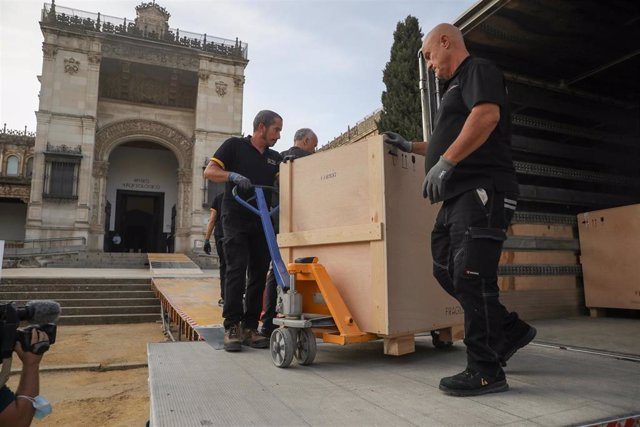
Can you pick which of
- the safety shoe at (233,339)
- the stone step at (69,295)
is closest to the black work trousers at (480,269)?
the safety shoe at (233,339)

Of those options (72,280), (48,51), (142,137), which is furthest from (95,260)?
(48,51)

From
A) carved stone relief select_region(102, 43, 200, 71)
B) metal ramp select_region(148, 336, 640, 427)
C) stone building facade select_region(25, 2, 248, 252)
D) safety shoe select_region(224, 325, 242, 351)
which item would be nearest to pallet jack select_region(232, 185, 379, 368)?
metal ramp select_region(148, 336, 640, 427)

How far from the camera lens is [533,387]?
6.94 feet

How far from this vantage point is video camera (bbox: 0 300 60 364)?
70.5 inches

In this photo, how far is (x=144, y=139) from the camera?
22.0 m

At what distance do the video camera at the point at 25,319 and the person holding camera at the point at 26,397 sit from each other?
16 mm

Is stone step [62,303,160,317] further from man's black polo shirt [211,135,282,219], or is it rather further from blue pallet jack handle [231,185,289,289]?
blue pallet jack handle [231,185,289,289]

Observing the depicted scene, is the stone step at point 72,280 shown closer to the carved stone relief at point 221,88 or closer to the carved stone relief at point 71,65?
the carved stone relief at point 71,65

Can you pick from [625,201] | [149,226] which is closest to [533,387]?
[625,201]

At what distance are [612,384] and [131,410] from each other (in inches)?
147

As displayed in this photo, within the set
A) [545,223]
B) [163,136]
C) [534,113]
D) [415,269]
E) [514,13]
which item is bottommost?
[415,269]

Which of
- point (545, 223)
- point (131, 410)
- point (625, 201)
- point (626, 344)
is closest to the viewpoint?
point (626, 344)

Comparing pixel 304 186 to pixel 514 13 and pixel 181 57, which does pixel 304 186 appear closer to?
pixel 514 13

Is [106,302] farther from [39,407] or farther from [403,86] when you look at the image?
[403,86]
